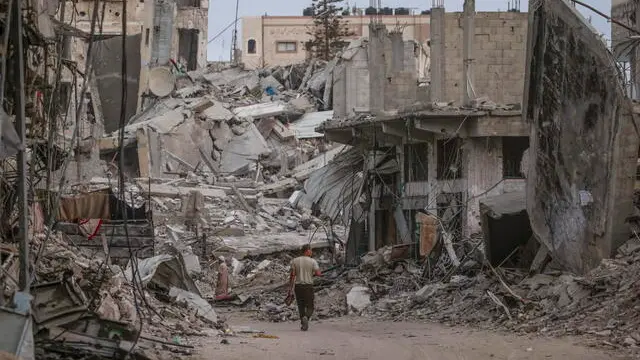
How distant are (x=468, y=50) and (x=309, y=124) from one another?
24022 millimetres

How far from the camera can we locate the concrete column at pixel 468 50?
26.4m

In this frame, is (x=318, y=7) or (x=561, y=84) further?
(x=318, y=7)

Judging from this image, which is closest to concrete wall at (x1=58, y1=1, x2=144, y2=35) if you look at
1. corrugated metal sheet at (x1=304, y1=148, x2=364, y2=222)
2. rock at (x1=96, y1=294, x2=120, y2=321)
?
corrugated metal sheet at (x1=304, y1=148, x2=364, y2=222)

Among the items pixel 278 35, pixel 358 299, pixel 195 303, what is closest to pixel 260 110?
pixel 358 299

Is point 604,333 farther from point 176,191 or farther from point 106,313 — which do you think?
point 176,191

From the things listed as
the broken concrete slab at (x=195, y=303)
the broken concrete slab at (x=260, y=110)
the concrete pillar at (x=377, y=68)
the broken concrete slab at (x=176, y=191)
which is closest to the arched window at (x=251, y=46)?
the broken concrete slab at (x=260, y=110)

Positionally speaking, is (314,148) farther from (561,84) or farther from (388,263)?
(561,84)

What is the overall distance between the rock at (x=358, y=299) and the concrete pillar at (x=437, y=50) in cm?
690

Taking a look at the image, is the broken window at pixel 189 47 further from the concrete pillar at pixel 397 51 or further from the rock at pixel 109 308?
the rock at pixel 109 308

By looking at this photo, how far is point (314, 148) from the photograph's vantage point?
4806 cm

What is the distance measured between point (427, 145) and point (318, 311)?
6089 millimetres

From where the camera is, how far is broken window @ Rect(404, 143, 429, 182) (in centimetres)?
2800

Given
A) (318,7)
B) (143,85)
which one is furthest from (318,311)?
(318,7)

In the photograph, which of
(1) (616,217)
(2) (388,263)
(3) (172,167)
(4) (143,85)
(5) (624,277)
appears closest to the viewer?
(5) (624,277)
